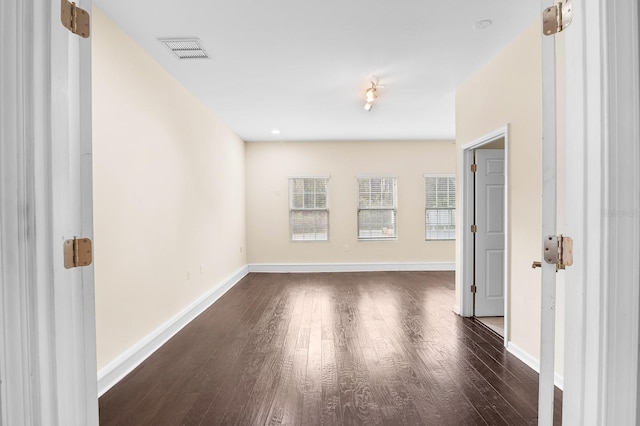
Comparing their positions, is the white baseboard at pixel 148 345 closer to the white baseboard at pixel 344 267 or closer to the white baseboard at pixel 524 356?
the white baseboard at pixel 344 267

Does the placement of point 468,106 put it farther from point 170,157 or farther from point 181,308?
point 181,308

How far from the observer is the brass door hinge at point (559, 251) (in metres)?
1.01

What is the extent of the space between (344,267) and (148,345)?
446cm

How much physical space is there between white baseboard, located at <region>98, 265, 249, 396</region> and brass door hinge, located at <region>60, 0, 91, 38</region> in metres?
2.19

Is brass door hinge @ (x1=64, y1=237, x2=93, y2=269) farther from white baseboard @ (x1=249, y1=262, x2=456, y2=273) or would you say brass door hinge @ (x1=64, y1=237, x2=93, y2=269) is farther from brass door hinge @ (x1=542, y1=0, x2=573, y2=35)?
white baseboard @ (x1=249, y1=262, x2=456, y2=273)

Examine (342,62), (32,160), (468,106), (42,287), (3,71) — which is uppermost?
(342,62)

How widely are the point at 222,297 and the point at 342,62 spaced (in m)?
3.63

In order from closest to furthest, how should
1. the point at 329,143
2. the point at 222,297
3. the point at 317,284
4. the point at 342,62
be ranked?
the point at 342,62 < the point at 222,297 < the point at 317,284 < the point at 329,143

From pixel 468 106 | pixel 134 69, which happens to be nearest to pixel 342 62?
pixel 468 106

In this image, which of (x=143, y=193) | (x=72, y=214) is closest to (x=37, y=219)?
(x=72, y=214)

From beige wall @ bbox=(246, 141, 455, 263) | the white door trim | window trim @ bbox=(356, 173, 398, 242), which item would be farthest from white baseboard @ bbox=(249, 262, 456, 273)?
the white door trim

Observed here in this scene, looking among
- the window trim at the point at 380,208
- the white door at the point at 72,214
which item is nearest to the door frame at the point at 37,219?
the white door at the point at 72,214

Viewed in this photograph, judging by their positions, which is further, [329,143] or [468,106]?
[329,143]

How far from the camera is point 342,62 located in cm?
315
